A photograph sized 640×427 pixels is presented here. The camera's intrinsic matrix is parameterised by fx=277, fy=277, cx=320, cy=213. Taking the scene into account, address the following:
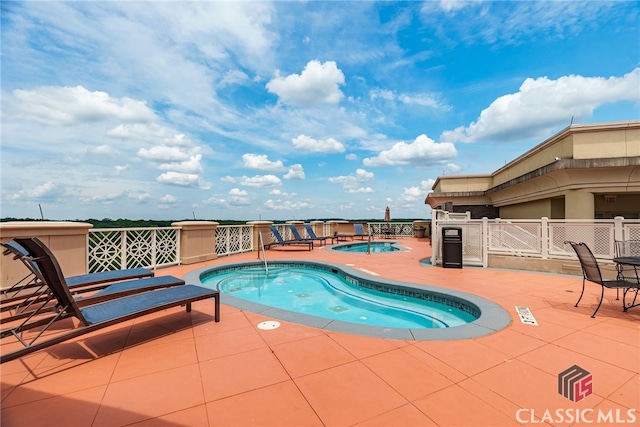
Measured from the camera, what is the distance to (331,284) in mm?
6918

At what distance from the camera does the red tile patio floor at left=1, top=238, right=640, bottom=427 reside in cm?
180

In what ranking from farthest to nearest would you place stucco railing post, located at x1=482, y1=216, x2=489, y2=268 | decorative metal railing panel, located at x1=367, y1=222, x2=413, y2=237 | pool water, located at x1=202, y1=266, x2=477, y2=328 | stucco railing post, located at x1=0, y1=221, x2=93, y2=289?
decorative metal railing panel, located at x1=367, y1=222, x2=413, y2=237 < stucco railing post, located at x1=482, y1=216, x2=489, y2=268 < pool water, located at x1=202, y1=266, x2=477, y2=328 < stucco railing post, located at x1=0, y1=221, x2=93, y2=289

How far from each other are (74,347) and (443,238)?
758 centimetres

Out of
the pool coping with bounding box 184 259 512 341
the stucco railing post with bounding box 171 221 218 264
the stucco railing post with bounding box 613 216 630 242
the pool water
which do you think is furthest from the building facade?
the stucco railing post with bounding box 171 221 218 264

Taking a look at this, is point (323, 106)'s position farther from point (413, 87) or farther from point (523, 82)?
point (523, 82)

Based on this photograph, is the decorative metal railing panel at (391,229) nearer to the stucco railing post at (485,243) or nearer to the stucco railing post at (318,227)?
the stucco railing post at (318,227)

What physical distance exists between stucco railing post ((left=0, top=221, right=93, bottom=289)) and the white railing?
822cm

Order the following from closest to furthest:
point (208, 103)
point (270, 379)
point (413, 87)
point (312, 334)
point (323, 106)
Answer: point (270, 379), point (312, 334), point (208, 103), point (413, 87), point (323, 106)

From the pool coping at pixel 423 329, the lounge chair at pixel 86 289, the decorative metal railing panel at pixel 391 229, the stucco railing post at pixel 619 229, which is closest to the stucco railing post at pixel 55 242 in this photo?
the lounge chair at pixel 86 289

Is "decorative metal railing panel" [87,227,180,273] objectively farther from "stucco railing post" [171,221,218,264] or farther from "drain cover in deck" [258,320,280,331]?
"drain cover in deck" [258,320,280,331]

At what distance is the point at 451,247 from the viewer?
7531 mm

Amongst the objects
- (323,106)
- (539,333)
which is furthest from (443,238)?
(323,106)

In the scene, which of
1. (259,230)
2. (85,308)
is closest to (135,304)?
(85,308)

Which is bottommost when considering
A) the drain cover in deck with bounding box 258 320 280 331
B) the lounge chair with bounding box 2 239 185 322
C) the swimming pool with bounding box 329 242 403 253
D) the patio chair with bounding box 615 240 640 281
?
the swimming pool with bounding box 329 242 403 253
